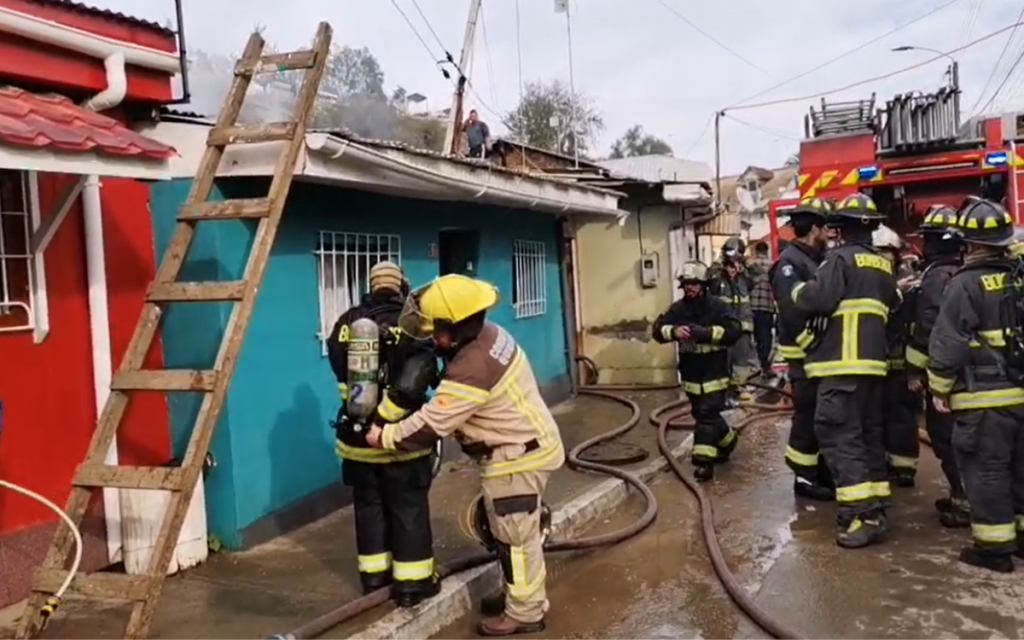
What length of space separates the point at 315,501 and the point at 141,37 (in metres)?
3.14

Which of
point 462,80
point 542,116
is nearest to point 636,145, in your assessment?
point 542,116

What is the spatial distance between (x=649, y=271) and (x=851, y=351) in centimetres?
639

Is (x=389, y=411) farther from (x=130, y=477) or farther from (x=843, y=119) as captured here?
(x=843, y=119)

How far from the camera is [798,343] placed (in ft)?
21.3

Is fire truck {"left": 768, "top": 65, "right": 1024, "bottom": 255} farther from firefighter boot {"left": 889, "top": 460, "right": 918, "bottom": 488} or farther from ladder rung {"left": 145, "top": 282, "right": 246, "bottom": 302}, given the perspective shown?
ladder rung {"left": 145, "top": 282, "right": 246, "bottom": 302}

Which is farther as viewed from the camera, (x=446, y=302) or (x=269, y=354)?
(x=269, y=354)

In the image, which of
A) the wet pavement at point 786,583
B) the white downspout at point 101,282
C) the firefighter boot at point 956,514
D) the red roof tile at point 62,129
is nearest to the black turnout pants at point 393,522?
the wet pavement at point 786,583

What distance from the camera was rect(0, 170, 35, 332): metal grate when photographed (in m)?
4.55

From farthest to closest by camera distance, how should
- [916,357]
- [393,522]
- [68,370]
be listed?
[916,357]
[68,370]
[393,522]

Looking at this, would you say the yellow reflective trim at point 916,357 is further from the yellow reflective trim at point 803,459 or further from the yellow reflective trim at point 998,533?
the yellow reflective trim at point 998,533

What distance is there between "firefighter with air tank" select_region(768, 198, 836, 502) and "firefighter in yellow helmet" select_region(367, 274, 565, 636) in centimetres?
288

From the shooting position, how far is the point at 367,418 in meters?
4.35

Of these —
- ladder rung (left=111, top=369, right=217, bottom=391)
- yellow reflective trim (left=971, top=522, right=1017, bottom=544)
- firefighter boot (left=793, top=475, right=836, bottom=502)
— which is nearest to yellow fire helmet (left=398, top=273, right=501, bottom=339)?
ladder rung (left=111, top=369, right=217, bottom=391)

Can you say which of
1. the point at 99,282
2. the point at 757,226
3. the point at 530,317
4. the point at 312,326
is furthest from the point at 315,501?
the point at 757,226
